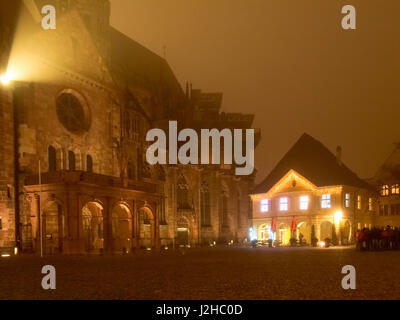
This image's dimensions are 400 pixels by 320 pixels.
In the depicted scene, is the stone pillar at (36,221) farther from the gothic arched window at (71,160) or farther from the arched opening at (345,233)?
the arched opening at (345,233)

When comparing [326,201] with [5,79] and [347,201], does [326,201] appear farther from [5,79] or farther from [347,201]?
[5,79]

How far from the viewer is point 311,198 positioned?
49.2 m

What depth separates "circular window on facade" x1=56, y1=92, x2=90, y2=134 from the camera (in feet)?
123

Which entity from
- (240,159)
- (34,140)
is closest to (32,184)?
(34,140)

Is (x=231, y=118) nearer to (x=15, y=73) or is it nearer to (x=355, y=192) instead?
(x=355, y=192)

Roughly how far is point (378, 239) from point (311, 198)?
53.9ft

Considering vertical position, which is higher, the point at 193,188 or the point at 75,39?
the point at 75,39

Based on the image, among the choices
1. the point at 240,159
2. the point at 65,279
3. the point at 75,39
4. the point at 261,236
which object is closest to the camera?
the point at 65,279

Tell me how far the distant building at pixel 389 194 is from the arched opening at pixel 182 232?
67.7 ft

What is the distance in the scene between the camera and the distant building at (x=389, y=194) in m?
58.3

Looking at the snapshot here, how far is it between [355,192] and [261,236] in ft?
33.5

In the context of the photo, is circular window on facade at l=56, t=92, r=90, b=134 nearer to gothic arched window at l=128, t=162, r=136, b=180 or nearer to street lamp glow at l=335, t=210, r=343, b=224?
gothic arched window at l=128, t=162, r=136, b=180

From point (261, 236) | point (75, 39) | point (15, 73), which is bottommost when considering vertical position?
point (261, 236)

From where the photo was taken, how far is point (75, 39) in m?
38.3
